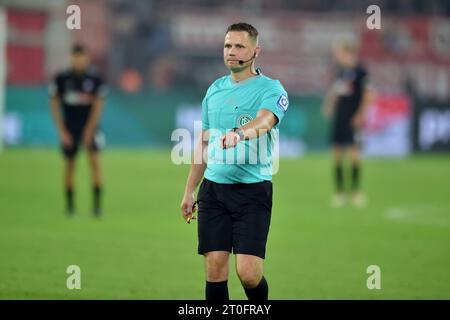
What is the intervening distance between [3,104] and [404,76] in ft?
43.4

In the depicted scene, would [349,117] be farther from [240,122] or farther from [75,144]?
[240,122]

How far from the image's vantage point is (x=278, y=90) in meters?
8.19

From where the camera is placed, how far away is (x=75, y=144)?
16.6 meters

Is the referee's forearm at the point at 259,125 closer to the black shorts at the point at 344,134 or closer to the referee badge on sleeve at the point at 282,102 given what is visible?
the referee badge on sleeve at the point at 282,102

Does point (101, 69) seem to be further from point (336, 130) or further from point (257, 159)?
point (257, 159)

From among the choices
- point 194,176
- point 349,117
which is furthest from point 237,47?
point 349,117

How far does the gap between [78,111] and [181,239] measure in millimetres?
3241

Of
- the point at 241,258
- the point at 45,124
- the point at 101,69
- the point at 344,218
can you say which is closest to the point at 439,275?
the point at 241,258

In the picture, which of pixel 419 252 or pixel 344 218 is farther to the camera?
pixel 344 218

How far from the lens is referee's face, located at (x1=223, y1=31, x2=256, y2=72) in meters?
8.09

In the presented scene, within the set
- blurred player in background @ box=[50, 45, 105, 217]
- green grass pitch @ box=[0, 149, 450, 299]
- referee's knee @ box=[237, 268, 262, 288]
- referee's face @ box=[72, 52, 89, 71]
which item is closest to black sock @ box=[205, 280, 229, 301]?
referee's knee @ box=[237, 268, 262, 288]

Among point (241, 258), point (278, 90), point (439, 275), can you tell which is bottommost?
point (439, 275)

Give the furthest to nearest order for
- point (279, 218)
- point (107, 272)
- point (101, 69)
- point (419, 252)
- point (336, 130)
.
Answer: point (101, 69) < point (336, 130) < point (279, 218) < point (419, 252) < point (107, 272)

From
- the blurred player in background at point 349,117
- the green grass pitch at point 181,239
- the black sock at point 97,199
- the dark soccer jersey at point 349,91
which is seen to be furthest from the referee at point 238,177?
the dark soccer jersey at point 349,91
